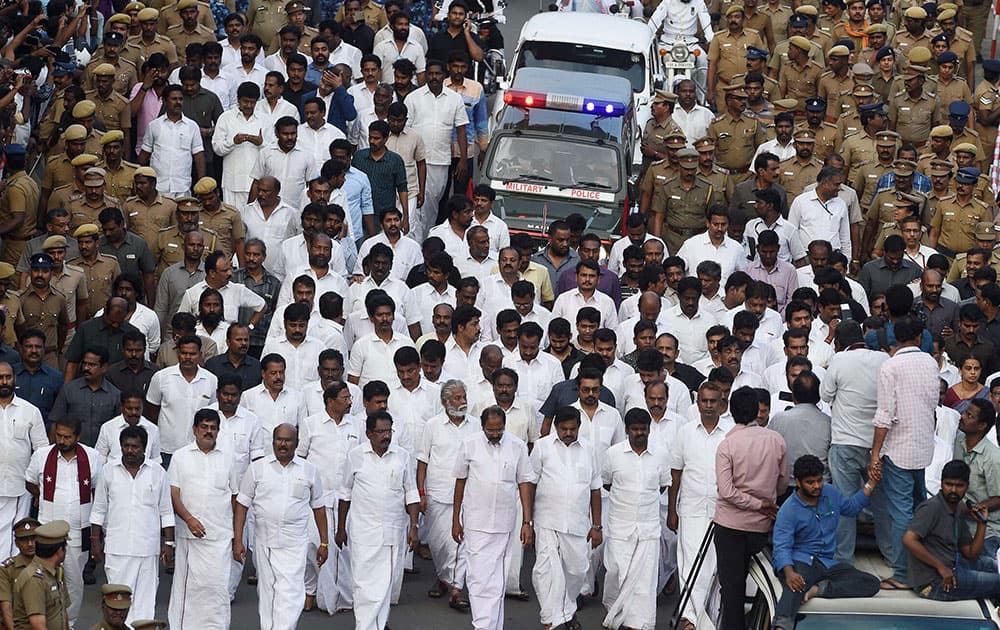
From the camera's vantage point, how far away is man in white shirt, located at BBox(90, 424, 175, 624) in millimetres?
13102

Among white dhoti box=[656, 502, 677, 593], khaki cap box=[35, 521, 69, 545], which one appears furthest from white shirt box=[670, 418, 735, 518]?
khaki cap box=[35, 521, 69, 545]

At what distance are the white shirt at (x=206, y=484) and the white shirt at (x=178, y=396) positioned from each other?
40.5 inches

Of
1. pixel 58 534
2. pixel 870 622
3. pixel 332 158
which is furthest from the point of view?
pixel 332 158

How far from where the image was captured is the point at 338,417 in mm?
13805

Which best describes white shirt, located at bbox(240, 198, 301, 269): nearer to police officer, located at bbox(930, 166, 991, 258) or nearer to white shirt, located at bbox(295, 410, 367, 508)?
white shirt, located at bbox(295, 410, 367, 508)

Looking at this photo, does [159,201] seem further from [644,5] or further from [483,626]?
[644,5]

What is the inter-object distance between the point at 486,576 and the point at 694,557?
4.80 ft

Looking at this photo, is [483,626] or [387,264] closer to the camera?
[483,626]

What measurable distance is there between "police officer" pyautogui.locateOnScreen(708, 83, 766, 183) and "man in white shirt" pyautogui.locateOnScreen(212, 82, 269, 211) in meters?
4.54

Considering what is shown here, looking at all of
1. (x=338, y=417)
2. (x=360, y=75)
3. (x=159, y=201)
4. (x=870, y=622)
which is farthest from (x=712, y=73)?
(x=870, y=622)

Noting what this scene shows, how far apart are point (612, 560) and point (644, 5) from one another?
14.6 m

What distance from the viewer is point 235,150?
18.1 meters

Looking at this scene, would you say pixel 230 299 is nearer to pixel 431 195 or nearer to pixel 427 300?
pixel 427 300

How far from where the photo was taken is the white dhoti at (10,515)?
13.7 metres
